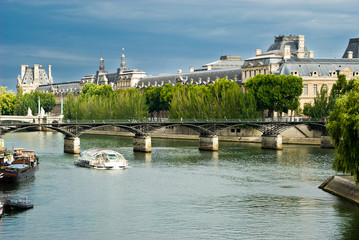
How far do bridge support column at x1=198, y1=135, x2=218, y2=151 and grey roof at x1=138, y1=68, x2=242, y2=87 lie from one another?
173ft

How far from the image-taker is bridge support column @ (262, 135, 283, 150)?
104m

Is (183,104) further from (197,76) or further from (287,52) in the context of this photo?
(197,76)

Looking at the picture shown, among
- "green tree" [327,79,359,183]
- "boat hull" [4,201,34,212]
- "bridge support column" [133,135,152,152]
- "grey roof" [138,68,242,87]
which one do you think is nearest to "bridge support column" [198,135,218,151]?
"bridge support column" [133,135,152,152]

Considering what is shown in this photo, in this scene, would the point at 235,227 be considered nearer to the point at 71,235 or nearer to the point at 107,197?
the point at 71,235

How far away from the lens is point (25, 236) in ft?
143

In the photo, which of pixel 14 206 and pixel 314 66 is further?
pixel 314 66

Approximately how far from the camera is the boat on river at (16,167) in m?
62.9

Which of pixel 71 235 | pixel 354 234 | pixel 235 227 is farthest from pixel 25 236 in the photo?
pixel 354 234

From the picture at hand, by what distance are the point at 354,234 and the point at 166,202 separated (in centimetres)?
1619

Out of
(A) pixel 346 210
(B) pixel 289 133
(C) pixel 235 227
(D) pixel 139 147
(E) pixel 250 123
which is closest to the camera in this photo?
(C) pixel 235 227

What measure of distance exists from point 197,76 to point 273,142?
7064 centimetres

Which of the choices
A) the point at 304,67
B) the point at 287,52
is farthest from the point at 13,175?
the point at 287,52

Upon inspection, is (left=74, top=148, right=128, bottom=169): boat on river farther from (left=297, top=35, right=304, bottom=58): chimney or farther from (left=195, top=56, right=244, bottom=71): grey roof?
(left=195, top=56, right=244, bottom=71): grey roof

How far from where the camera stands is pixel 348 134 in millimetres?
51438
